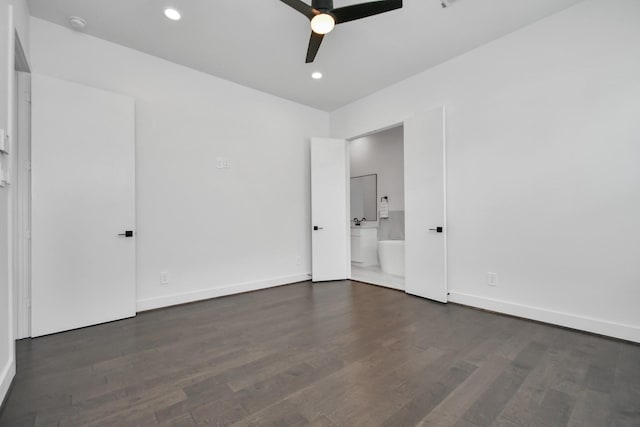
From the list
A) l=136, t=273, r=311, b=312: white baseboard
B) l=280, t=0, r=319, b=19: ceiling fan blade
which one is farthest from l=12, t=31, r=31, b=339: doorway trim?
l=280, t=0, r=319, b=19: ceiling fan blade

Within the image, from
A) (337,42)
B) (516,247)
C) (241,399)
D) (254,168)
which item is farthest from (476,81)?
(241,399)

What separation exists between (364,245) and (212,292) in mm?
3409

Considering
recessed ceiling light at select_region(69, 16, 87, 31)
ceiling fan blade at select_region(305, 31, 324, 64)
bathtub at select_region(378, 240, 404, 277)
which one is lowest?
bathtub at select_region(378, 240, 404, 277)

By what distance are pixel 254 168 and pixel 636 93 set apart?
4.01m

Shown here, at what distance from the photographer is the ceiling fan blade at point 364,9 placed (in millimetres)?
2017

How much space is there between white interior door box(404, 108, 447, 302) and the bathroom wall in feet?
7.39

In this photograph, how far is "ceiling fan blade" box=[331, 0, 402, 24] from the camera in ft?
6.62

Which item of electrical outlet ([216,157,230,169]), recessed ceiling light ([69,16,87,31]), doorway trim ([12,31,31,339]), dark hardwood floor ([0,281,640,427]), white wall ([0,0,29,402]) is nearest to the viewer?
dark hardwood floor ([0,281,640,427])

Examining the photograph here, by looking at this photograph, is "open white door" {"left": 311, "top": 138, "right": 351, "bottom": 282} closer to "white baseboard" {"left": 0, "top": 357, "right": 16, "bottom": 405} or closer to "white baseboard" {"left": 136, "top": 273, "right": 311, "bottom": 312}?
"white baseboard" {"left": 136, "top": 273, "right": 311, "bottom": 312}

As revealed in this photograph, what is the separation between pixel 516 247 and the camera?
2.91m

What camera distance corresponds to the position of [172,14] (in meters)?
2.58

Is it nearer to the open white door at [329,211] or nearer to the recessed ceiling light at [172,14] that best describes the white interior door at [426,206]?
the open white door at [329,211]

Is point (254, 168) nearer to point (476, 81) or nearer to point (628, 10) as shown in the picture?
point (476, 81)

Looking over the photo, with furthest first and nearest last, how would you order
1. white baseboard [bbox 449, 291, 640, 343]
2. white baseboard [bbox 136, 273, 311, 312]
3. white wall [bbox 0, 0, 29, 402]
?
1. white baseboard [bbox 136, 273, 311, 312]
2. white baseboard [bbox 449, 291, 640, 343]
3. white wall [bbox 0, 0, 29, 402]
